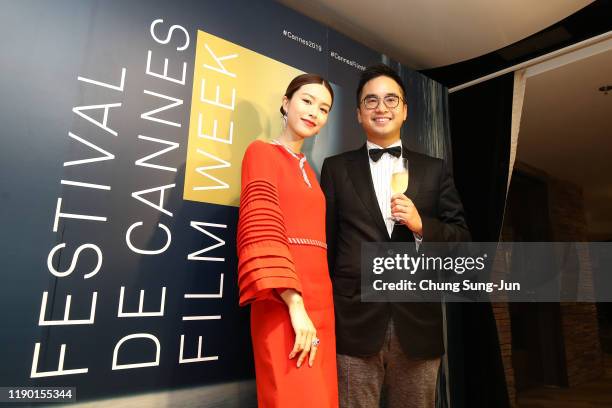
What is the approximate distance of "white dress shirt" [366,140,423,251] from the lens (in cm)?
185

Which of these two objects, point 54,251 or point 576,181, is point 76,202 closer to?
point 54,251

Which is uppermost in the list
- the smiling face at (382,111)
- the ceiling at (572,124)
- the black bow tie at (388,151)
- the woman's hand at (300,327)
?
the ceiling at (572,124)

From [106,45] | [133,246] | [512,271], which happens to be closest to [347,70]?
[106,45]

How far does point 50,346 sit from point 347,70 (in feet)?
6.54

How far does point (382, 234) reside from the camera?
176 cm

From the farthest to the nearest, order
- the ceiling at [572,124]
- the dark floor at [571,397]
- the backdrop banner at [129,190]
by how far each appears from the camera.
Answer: the dark floor at [571,397]
the ceiling at [572,124]
the backdrop banner at [129,190]

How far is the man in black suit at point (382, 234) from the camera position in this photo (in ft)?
5.42

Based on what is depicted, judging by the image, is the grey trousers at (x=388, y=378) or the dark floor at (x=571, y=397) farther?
the dark floor at (x=571, y=397)

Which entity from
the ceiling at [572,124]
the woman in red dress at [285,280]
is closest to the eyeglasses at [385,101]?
the woman in red dress at [285,280]

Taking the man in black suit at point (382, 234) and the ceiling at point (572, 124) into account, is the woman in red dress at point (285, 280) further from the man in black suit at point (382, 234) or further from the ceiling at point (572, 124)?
the ceiling at point (572, 124)

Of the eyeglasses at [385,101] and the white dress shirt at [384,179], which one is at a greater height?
the eyeglasses at [385,101]

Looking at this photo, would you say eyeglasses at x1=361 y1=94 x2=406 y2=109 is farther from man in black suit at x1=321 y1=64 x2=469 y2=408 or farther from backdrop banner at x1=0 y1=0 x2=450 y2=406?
backdrop banner at x1=0 y1=0 x2=450 y2=406

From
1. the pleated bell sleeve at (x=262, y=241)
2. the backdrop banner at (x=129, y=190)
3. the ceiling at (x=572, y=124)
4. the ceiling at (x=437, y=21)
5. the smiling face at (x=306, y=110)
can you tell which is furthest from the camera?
Result: the ceiling at (x=572, y=124)

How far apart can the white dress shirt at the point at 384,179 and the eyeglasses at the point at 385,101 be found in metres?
0.18
